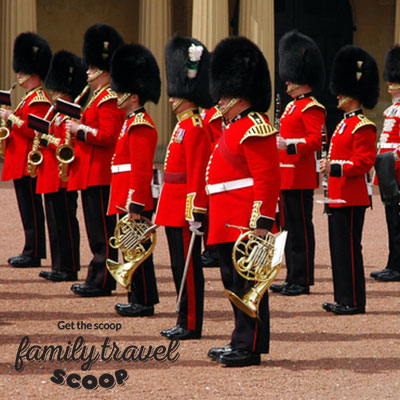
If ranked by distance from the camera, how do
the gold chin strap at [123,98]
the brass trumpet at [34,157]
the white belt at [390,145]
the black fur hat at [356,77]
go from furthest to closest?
the white belt at [390,145] → the brass trumpet at [34,157] → the black fur hat at [356,77] → the gold chin strap at [123,98]

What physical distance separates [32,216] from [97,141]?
173cm

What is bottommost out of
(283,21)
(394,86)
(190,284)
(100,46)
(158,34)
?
(190,284)

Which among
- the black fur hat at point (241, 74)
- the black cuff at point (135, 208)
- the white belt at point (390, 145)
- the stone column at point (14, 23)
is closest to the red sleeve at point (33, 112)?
the black cuff at point (135, 208)

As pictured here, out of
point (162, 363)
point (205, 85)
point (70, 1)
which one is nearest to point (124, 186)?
point (205, 85)

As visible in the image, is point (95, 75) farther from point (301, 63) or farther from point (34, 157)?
point (301, 63)

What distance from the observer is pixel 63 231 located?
7.76 m

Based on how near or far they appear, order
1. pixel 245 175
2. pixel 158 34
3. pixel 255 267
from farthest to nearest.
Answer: pixel 158 34
pixel 245 175
pixel 255 267

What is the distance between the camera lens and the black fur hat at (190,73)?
5.80 metres

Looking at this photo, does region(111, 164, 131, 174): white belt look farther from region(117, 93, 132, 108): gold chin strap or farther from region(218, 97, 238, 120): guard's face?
region(218, 97, 238, 120): guard's face

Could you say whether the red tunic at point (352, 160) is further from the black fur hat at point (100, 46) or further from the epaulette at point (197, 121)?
the black fur hat at point (100, 46)

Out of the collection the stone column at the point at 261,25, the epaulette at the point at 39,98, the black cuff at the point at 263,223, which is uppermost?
the stone column at the point at 261,25

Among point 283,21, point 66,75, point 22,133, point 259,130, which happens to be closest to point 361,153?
point 259,130

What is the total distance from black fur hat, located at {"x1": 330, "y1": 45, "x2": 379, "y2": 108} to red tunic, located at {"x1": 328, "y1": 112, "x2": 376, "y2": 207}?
8.3 inches

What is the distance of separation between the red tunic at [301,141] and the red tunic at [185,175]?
5.16ft
